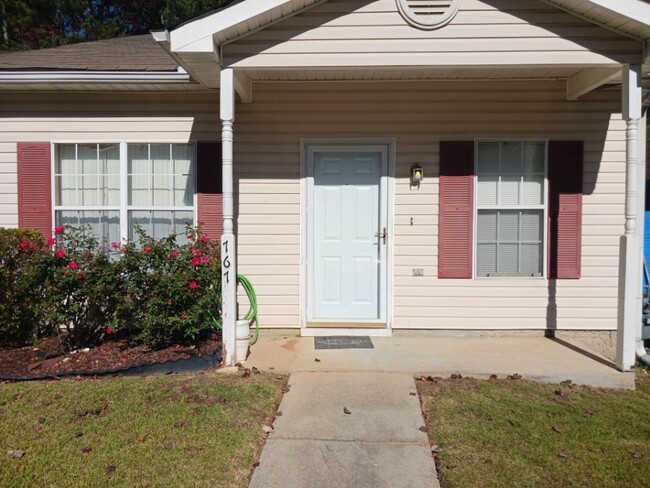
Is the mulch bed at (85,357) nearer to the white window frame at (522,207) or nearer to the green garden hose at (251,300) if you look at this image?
the green garden hose at (251,300)

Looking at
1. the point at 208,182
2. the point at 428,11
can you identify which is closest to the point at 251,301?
the point at 208,182

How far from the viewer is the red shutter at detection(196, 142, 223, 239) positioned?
6234mm

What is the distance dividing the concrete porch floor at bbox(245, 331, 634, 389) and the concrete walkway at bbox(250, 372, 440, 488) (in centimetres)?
42

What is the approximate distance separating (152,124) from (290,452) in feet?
14.2

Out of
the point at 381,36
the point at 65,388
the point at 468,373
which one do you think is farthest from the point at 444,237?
the point at 65,388

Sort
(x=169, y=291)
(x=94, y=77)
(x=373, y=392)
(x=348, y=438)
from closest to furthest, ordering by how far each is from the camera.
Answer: (x=348, y=438)
(x=373, y=392)
(x=169, y=291)
(x=94, y=77)

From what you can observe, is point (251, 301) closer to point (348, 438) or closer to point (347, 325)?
point (347, 325)

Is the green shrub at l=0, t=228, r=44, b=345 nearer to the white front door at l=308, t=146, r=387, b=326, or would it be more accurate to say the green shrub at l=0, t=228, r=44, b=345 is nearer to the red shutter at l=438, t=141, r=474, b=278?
the white front door at l=308, t=146, r=387, b=326

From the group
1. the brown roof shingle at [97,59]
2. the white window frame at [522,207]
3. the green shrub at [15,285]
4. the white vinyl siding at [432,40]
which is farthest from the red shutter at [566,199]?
the green shrub at [15,285]

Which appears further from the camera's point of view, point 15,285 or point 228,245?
point 15,285

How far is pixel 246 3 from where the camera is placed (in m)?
4.58

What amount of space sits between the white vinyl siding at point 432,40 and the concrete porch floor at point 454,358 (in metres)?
2.84

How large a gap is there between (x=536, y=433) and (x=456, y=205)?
10.0 ft

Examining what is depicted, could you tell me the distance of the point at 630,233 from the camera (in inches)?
193
